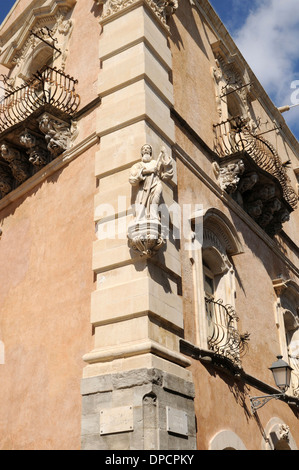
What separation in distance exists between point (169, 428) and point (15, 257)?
4726 millimetres

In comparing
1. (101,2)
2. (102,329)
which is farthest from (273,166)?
(102,329)

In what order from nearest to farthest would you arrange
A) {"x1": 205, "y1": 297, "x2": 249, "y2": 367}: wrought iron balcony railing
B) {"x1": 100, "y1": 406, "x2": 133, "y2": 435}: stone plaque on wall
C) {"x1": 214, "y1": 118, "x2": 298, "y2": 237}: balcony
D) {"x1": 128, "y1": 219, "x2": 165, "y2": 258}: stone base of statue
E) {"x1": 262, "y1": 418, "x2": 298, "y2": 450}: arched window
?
{"x1": 100, "y1": 406, "x2": 133, "y2": 435}: stone plaque on wall, {"x1": 128, "y1": 219, "x2": 165, "y2": 258}: stone base of statue, {"x1": 205, "y1": 297, "x2": 249, "y2": 367}: wrought iron balcony railing, {"x1": 262, "y1": 418, "x2": 298, "y2": 450}: arched window, {"x1": 214, "y1": 118, "x2": 298, "y2": 237}: balcony

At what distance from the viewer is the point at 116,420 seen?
7.09m

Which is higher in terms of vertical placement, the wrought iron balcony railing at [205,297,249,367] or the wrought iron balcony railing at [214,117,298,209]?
the wrought iron balcony railing at [214,117,298,209]

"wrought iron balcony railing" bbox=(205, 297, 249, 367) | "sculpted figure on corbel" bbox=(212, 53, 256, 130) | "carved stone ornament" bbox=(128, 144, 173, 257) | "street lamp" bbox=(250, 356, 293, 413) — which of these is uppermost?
"sculpted figure on corbel" bbox=(212, 53, 256, 130)

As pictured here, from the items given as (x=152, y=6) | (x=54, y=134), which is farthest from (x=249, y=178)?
(x=54, y=134)

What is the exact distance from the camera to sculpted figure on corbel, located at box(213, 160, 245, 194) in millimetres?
11531

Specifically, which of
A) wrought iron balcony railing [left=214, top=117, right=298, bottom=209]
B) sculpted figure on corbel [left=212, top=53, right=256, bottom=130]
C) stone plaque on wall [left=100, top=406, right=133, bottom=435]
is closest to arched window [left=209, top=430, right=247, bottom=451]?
stone plaque on wall [left=100, top=406, right=133, bottom=435]

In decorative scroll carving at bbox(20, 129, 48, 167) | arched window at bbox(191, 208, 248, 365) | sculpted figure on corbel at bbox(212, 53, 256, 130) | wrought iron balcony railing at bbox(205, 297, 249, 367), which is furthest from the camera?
sculpted figure on corbel at bbox(212, 53, 256, 130)

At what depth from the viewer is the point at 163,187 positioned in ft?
29.1

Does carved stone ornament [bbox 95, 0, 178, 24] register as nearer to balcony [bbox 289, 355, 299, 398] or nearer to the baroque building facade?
the baroque building facade

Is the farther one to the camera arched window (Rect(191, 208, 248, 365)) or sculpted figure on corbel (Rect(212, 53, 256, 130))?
sculpted figure on corbel (Rect(212, 53, 256, 130))

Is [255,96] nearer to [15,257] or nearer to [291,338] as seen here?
[291,338]

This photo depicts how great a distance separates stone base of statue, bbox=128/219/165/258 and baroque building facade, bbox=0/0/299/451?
24 millimetres
